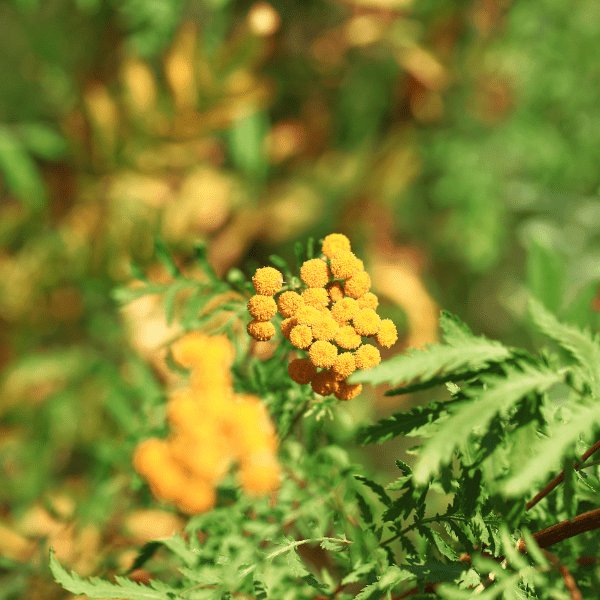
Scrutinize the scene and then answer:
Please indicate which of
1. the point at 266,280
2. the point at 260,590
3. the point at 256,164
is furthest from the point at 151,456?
the point at 256,164

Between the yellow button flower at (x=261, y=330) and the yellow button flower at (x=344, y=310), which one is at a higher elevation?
the yellow button flower at (x=344, y=310)

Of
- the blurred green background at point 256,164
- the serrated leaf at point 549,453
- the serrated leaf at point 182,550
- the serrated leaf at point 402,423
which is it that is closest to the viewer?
the serrated leaf at point 549,453

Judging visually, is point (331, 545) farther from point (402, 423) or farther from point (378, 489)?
point (402, 423)

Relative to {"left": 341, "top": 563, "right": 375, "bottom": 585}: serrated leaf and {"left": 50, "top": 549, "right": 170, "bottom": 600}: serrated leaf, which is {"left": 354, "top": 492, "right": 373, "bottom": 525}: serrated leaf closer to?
{"left": 341, "top": 563, "right": 375, "bottom": 585}: serrated leaf

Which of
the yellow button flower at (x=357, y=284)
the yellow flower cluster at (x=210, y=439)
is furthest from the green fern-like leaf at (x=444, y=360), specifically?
the yellow flower cluster at (x=210, y=439)

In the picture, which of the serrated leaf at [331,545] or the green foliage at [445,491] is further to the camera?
the serrated leaf at [331,545]

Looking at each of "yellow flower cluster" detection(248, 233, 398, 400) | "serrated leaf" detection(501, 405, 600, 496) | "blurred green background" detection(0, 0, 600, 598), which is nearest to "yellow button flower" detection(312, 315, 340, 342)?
"yellow flower cluster" detection(248, 233, 398, 400)

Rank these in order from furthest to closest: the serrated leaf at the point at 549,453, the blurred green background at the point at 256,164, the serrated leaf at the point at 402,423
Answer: the blurred green background at the point at 256,164 → the serrated leaf at the point at 402,423 → the serrated leaf at the point at 549,453

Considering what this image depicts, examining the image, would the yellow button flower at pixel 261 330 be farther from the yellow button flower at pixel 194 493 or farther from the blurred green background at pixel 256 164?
the blurred green background at pixel 256 164
